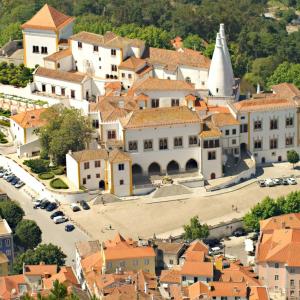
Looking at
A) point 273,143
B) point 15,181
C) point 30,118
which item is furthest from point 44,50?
point 273,143

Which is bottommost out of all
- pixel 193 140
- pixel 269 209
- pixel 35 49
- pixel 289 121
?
pixel 269 209

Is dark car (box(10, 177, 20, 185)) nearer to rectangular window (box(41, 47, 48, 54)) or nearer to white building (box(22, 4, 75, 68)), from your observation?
white building (box(22, 4, 75, 68))

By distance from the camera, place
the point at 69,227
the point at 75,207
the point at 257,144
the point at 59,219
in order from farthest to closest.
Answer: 1. the point at 257,144
2. the point at 75,207
3. the point at 59,219
4. the point at 69,227

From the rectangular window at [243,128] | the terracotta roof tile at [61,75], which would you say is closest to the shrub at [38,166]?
the terracotta roof tile at [61,75]

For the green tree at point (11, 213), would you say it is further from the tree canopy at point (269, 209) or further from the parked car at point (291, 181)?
the parked car at point (291, 181)

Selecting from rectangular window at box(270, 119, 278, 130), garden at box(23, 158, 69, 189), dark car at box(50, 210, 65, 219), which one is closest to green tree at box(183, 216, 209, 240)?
dark car at box(50, 210, 65, 219)

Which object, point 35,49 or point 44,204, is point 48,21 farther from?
point 44,204
